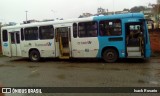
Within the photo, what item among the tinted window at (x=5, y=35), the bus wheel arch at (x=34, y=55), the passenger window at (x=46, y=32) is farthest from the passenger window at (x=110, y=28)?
the tinted window at (x=5, y=35)

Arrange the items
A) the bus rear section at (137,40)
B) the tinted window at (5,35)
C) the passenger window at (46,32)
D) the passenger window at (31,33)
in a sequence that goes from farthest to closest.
→ 1. the tinted window at (5,35)
2. the passenger window at (31,33)
3. the passenger window at (46,32)
4. the bus rear section at (137,40)

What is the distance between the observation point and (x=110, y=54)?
51.3 feet

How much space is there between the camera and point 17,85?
1045cm

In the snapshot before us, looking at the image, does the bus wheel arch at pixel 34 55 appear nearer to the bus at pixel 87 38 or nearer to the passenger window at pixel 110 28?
the bus at pixel 87 38

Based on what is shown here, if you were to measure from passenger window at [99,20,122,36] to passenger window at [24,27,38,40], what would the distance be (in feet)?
16.1

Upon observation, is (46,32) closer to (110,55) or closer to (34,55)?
(34,55)

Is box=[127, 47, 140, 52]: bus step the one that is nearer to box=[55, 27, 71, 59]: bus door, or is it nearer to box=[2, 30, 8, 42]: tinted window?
box=[55, 27, 71, 59]: bus door

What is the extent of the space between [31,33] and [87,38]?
4477 millimetres

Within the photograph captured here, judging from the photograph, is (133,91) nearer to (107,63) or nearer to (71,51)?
(107,63)

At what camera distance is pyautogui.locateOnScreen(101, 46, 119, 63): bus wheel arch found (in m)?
15.6

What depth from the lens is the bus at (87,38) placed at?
1500cm

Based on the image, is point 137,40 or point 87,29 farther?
point 87,29

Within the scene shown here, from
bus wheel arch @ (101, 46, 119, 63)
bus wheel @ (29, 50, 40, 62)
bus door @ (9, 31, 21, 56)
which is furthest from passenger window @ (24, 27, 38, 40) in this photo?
bus wheel arch @ (101, 46, 119, 63)

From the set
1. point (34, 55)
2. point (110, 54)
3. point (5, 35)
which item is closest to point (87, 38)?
point (110, 54)
